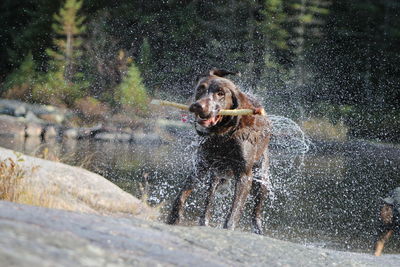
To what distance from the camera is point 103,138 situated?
20391mm

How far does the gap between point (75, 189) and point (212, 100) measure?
2.87 metres

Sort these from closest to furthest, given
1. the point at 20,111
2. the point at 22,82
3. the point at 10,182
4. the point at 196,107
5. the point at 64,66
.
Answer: the point at 196,107, the point at 10,182, the point at 20,111, the point at 22,82, the point at 64,66

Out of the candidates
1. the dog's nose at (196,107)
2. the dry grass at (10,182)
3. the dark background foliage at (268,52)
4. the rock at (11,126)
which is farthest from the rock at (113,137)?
the dog's nose at (196,107)

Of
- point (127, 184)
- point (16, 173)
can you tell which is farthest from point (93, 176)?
point (127, 184)

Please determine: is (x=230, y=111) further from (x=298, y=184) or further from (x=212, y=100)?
(x=298, y=184)

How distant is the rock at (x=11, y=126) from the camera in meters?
19.0

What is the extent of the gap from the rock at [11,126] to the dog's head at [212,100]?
14199mm

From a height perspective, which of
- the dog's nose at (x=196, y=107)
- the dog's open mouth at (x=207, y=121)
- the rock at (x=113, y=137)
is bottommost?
the rock at (x=113, y=137)

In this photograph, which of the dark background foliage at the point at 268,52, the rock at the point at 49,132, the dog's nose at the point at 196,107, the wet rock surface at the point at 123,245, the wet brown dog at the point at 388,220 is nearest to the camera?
the wet rock surface at the point at 123,245

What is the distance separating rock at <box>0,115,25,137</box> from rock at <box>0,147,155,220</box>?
11408 mm

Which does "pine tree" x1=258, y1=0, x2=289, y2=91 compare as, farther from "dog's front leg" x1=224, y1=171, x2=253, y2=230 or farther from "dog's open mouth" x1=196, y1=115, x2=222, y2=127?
"dog's open mouth" x1=196, y1=115, x2=222, y2=127

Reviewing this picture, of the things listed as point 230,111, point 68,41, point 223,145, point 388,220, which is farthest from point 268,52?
point 230,111

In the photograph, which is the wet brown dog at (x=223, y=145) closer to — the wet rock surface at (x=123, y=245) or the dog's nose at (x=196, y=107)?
the dog's nose at (x=196, y=107)

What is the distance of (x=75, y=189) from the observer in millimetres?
7508
